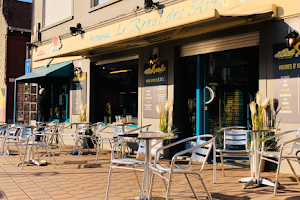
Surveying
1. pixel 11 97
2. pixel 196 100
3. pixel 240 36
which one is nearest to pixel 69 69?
pixel 196 100

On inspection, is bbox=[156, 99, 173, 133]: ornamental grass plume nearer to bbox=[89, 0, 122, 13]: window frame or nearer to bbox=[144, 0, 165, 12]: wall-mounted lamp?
bbox=[144, 0, 165, 12]: wall-mounted lamp

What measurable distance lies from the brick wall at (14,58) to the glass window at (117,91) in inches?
484

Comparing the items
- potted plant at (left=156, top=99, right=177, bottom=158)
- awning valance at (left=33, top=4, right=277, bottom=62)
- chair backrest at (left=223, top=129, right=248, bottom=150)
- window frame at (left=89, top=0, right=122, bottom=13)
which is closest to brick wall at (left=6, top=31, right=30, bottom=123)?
window frame at (left=89, top=0, right=122, bottom=13)

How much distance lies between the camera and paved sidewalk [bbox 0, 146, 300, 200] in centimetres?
414

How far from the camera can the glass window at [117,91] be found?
8695 millimetres

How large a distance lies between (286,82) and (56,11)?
29.4ft

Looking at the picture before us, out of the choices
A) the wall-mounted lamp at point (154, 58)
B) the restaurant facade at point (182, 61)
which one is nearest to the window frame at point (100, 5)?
the restaurant facade at point (182, 61)

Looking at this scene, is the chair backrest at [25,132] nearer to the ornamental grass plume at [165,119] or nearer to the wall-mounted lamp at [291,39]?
the ornamental grass plume at [165,119]

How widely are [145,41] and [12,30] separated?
1579 centimetres

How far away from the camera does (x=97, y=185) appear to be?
472 cm

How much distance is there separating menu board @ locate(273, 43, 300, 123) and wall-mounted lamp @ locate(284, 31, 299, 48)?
3.8 inches

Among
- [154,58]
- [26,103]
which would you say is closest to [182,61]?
[154,58]

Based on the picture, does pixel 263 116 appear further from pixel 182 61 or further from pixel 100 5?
pixel 100 5

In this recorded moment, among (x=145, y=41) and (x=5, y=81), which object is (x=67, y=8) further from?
(x=5, y=81)
